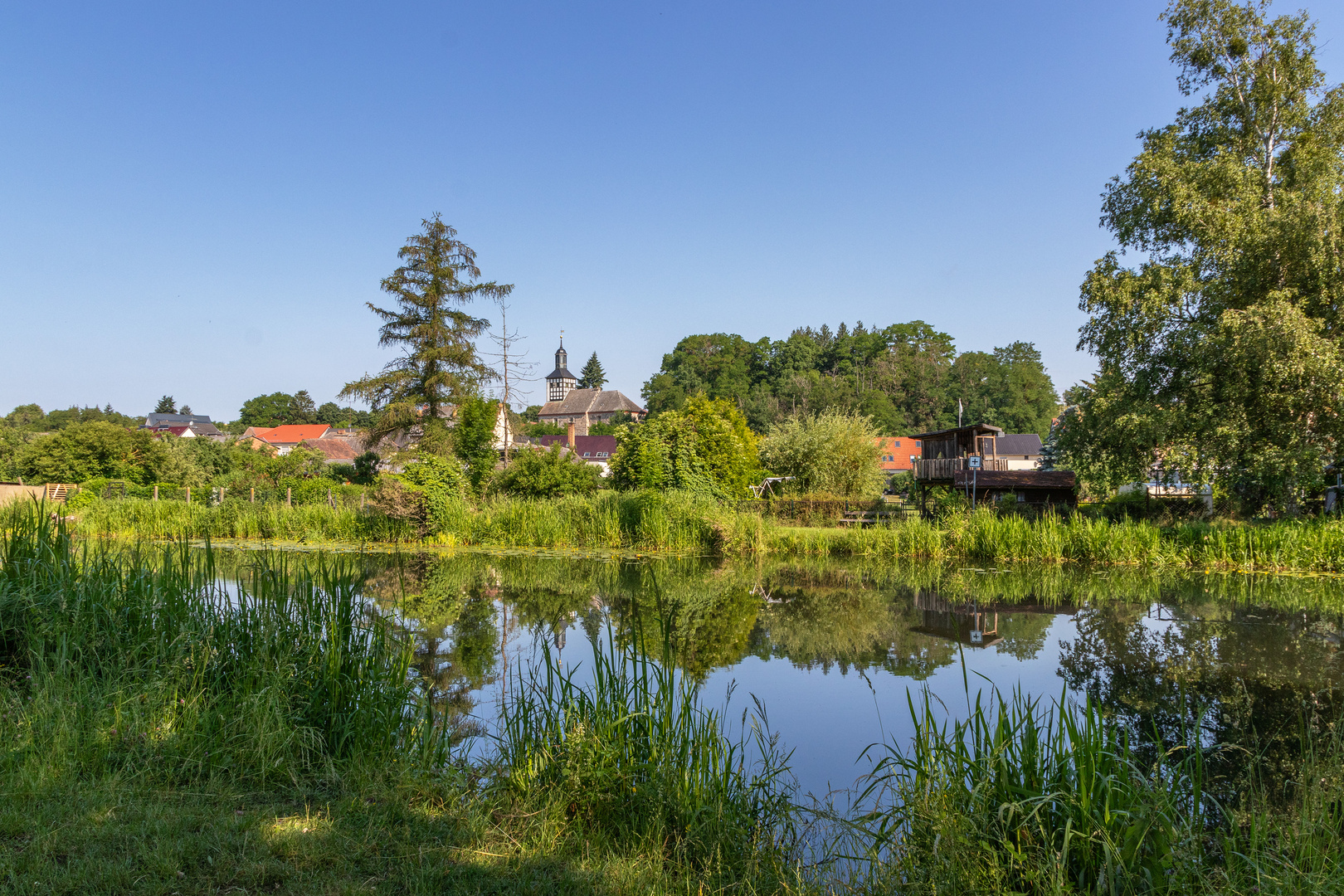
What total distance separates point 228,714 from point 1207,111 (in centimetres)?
2692

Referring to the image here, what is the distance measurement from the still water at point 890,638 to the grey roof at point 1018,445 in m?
45.7

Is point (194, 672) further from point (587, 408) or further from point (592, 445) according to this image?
point (587, 408)

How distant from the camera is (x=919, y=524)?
18.9 metres

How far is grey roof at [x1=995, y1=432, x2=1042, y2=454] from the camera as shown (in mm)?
58531

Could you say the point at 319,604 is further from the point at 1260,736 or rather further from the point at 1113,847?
the point at 1260,736

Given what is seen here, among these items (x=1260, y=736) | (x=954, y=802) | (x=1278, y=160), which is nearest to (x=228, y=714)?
(x=954, y=802)

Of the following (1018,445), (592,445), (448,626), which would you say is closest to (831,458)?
(448,626)

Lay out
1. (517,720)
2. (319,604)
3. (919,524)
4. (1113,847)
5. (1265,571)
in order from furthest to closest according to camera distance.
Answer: (919,524) → (1265,571) → (319,604) → (517,720) → (1113,847)

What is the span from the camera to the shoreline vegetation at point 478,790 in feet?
10.6

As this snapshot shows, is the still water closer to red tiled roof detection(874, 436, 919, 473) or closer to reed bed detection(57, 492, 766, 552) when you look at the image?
reed bed detection(57, 492, 766, 552)

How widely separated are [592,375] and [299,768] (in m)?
133

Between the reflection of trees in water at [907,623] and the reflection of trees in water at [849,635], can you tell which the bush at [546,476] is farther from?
the reflection of trees in water at [849,635]

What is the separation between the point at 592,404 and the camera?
107 metres

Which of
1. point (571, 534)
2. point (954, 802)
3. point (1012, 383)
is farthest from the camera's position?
point (1012, 383)
